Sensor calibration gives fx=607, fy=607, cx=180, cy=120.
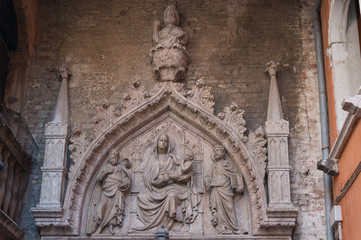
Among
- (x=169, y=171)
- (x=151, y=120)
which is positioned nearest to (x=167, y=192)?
(x=169, y=171)

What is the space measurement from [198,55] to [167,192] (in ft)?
8.08

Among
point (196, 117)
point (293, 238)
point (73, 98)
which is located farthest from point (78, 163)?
point (293, 238)

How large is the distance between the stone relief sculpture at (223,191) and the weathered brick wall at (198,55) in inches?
31.5

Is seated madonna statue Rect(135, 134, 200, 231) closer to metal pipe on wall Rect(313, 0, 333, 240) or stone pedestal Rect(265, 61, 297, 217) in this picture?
stone pedestal Rect(265, 61, 297, 217)

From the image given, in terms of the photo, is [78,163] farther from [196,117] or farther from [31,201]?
[196,117]

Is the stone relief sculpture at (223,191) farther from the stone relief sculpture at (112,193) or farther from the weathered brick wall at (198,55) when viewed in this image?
the stone relief sculpture at (112,193)

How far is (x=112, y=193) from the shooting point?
29.5 feet

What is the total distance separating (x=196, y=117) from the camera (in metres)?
9.40

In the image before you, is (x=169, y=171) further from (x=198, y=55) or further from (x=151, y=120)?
(x=198, y=55)

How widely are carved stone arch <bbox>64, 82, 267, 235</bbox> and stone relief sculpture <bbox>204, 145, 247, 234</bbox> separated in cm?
15

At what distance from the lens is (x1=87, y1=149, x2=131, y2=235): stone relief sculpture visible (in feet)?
29.0

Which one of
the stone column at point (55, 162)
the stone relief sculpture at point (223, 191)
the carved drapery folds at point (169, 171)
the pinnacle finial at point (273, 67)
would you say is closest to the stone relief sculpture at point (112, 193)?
the carved drapery folds at point (169, 171)

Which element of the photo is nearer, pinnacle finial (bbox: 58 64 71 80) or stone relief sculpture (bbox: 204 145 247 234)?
stone relief sculpture (bbox: 204 145 247 234)

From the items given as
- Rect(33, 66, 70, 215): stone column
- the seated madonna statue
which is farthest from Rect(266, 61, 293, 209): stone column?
Rect(33, 66, 70, 215): stone column
